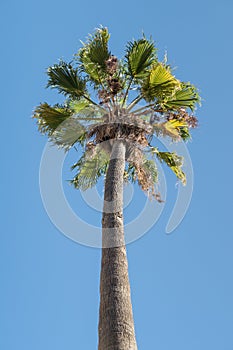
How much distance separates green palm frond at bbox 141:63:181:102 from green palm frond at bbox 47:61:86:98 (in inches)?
49.4

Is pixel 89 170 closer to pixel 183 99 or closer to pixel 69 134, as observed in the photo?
pixel 69 134

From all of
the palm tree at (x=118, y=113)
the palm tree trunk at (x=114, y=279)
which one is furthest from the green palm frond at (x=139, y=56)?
the palm tree trunk at (x=114, y=279)

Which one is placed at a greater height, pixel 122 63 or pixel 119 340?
pixel 122 63

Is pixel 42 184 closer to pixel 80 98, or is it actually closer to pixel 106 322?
pixel 80 98

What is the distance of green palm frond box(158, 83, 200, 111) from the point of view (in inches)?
382

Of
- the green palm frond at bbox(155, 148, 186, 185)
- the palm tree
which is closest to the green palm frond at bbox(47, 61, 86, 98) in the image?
the palm tree

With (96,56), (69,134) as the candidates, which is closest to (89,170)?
(69,134)

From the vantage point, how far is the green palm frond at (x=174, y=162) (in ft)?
34.1

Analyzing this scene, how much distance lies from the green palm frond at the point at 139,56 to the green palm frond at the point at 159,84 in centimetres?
37

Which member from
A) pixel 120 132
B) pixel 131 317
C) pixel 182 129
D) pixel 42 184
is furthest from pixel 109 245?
pixel 182 129

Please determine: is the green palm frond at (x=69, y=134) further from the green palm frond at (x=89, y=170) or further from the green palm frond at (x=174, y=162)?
the green palm frond at (x=174, y=162)

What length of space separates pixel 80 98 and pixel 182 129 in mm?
2260

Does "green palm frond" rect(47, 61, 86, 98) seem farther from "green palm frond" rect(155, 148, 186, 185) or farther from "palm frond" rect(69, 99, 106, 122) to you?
"green palm frond" rect(155, 148, 186, 185)

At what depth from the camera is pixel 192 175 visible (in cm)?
1049
